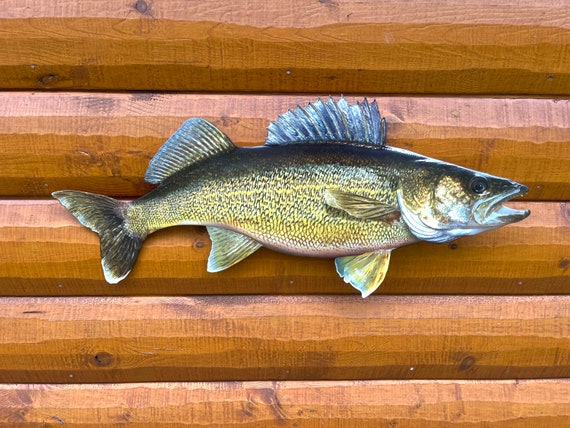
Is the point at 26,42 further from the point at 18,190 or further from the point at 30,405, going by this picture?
the point at 30,405

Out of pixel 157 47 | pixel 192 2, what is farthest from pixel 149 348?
pixel 192 2

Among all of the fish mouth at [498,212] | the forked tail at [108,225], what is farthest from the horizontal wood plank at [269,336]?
the fish mouth at [498,212]

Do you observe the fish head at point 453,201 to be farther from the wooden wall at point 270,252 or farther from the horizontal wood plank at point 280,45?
the horizontal wood plank at point 280,45

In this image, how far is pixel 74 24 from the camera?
5.70 ft

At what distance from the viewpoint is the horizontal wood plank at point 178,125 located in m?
1.79

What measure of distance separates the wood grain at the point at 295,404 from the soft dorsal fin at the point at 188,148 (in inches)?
31.3

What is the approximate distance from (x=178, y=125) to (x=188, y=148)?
0.36 feet

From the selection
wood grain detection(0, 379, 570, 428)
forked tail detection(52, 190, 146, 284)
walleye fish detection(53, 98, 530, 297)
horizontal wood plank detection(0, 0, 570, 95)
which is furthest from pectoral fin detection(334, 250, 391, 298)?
forked tail detection(52, 190, 146, 284)

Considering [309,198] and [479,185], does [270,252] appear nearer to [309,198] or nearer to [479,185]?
[309,198]

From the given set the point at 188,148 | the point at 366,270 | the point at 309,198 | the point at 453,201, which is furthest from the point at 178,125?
the point at 453,201

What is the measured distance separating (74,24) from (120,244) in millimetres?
731

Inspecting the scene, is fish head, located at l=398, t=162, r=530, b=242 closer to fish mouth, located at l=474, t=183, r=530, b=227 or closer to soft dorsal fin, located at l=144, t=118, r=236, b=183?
fish mouth, located at l=474, t=183, r=530, b=227

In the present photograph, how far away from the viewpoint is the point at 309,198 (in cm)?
167

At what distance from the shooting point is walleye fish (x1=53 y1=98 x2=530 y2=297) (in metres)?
1.62
